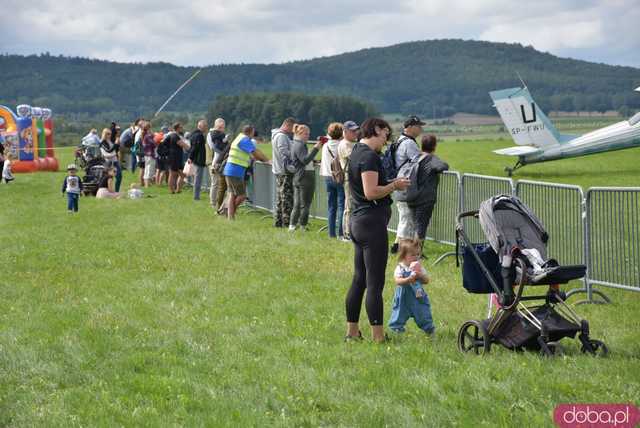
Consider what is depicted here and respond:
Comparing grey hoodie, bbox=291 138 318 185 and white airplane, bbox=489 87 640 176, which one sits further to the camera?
white airplane, bbox=489 87 640 176

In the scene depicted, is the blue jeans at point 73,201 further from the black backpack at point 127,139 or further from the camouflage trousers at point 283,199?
the black backpack at point 127,139

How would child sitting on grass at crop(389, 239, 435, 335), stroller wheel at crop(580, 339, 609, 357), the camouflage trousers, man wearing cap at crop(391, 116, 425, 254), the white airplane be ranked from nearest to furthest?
stroller wheel at crop(580, 339, 609, 357)
child sitting on grass at crop(389, 239, 435, 335)
man wearing cap at crop(391, 116, 425, 254)
the camouflage trousers
the white airplane

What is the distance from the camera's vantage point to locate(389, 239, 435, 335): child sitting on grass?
7.77 meters

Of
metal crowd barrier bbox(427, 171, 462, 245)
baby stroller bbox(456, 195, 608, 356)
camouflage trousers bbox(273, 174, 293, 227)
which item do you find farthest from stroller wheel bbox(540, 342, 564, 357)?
camouflage trousers bbox(273, 174, 293, 227)

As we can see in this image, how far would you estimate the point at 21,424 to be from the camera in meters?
5.61

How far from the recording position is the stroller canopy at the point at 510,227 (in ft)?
23.2

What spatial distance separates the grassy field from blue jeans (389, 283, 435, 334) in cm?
12

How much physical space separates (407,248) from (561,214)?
10.0 feet

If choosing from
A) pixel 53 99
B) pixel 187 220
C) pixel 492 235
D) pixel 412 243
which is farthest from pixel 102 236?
pixel 53 99

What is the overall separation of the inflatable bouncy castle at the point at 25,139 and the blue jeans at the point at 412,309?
2855cm

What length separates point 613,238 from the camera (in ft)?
30.7

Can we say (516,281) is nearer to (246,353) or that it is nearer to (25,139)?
(246,353)

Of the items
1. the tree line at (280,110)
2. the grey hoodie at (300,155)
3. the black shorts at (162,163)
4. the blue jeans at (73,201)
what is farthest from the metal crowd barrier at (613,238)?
the tree line at (280,110)

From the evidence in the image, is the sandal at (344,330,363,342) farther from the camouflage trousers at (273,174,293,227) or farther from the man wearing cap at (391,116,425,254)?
the camouflage trousers at (273,174,293,227)
